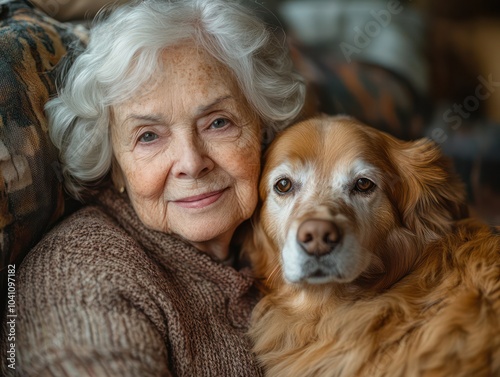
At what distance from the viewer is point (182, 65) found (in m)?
1.65

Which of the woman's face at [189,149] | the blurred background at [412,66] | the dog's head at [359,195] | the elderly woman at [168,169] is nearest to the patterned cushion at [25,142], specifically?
the elderly woman at [168,169]

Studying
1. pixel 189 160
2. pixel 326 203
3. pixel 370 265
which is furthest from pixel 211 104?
pixel 370 265

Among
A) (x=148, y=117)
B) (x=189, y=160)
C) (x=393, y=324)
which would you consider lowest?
(x=393, y=324)

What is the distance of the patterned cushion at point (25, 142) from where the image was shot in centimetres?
147

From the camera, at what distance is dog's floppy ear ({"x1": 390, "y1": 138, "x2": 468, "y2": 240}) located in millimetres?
1716

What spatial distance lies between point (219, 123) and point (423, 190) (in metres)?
0.69

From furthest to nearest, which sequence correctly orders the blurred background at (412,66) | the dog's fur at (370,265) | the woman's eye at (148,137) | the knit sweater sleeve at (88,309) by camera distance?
the blurred background at (412,66) < the woman's eye at (148,137) < the dog's fur at (370,265) < the knit sweater sleeve at (88,309)

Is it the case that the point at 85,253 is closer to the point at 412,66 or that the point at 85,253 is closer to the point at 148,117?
the point at 148,117

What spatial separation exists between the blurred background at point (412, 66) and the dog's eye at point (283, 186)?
819mm

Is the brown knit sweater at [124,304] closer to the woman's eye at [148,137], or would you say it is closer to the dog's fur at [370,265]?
the dog's fur at [370,265]

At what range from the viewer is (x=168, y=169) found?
1679 mm

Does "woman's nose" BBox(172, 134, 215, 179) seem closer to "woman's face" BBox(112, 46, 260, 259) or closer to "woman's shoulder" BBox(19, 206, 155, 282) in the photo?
"woman's face" BBox(112, 46, 260, 259)

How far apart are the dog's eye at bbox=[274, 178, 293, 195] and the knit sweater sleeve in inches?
18.7

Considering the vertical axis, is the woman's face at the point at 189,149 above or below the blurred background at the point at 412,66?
above
